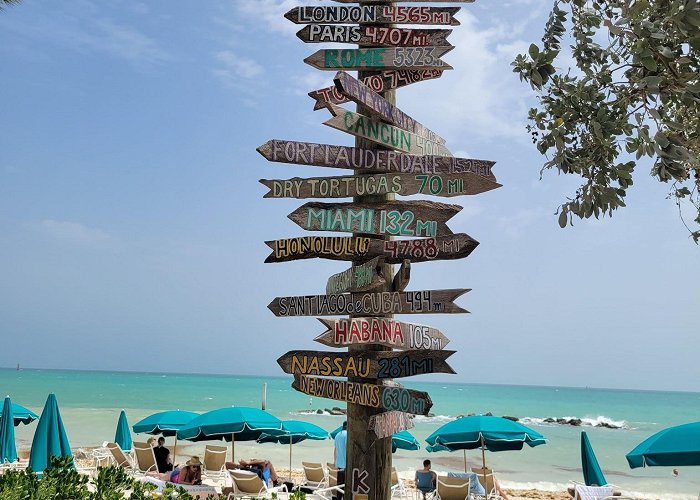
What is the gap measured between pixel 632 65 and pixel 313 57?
2914mm

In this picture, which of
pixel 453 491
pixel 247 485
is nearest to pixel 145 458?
pixel 247 485

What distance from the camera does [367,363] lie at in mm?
5957

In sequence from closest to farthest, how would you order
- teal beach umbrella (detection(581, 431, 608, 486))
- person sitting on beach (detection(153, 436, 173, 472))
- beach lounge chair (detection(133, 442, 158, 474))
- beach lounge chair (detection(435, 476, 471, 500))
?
beach lounge chair (detection(435, 476, 471, 500)) < teal beach umbrella (detection(581, 431, 608, 486)) < beach lounge chair (detection(133, 442, 158, 474)) < person sitting on beach (detection(153, 436, 173, 472))

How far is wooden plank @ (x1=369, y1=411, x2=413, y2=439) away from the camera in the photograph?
227 inches

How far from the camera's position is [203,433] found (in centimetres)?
1475

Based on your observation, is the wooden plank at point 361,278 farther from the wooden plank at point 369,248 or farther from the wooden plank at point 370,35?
the wooden plank at point 370,35

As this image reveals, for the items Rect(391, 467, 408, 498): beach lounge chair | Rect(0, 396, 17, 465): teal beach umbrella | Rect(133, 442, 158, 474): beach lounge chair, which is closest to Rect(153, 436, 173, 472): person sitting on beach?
Rect(133, 442, 158, 474): beach lounge chair

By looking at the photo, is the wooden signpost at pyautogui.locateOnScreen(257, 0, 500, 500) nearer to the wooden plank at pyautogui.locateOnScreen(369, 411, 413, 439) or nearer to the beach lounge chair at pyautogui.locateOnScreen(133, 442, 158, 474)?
the wooden plank at pyautogui.locateOnScreen(369, 411, 413, 439)

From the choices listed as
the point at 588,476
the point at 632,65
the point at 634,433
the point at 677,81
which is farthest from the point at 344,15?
the point at 634,433

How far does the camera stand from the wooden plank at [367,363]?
570 cm

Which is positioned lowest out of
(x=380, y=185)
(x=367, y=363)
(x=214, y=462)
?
(x=214, y=462)

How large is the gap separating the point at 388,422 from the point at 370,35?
3432 millimetres

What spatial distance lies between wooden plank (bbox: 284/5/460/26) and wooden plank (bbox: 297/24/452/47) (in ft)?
0.19

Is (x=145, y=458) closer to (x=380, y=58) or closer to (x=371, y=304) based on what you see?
(x=371, y=304)
